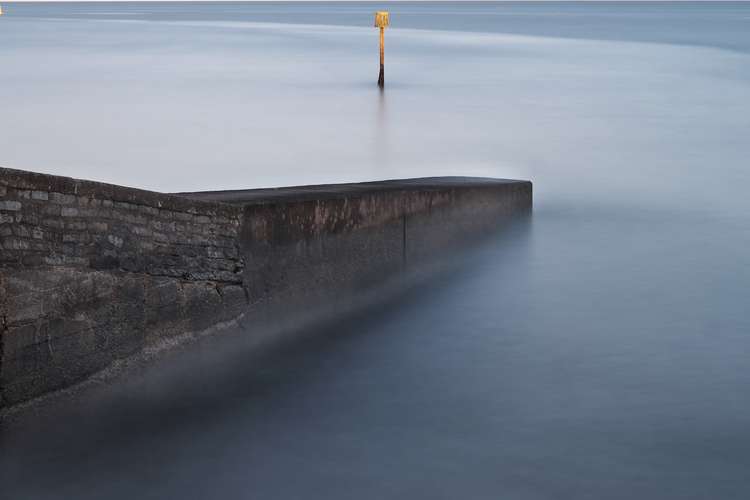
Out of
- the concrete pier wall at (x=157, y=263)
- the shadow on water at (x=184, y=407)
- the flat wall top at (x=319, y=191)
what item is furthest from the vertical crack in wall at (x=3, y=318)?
the flat wall top at (x=319, y=191)

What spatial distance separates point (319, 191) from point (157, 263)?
219cm

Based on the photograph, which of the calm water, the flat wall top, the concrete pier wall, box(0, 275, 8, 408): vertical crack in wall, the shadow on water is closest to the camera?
the calm water

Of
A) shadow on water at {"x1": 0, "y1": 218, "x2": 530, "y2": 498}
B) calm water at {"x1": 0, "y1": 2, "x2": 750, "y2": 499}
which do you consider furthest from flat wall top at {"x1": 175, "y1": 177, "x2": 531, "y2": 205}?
shadow on water at {"x1": 0, "y1": 218, "x2": 530, "y2": 498}

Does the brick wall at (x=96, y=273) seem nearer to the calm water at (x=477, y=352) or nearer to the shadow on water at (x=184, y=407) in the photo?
the shadow on water at (x=184, y=407)

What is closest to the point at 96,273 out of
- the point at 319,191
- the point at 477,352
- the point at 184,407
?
the point at 184,407

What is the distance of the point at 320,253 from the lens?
9125 mm

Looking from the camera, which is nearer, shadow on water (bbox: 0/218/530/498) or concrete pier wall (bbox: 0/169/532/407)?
shadow on water (bbox: 0/218/530/498)

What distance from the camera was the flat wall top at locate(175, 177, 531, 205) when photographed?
8727mm

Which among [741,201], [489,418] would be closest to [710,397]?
[489,418]

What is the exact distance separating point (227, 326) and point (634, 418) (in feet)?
9.90

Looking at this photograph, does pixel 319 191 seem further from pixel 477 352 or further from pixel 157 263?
pixel 157 263

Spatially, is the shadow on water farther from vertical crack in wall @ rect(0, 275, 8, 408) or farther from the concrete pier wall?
vertical crack in wall @ rect(0, 275, 8, 408)

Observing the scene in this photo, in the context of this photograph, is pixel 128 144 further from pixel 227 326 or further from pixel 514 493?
pixel 514 493

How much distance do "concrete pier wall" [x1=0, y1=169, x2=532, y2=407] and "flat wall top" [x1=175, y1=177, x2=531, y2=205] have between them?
31 millimetres
